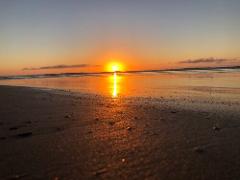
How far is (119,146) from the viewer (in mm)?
6297

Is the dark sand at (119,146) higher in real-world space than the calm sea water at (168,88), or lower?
higher

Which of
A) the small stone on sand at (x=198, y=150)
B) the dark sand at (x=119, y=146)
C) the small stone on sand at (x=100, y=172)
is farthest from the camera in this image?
the small stone on sand at (x=198, y=150)

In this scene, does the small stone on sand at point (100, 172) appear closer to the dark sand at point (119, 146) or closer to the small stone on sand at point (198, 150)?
the dark sand at point (119, 146)

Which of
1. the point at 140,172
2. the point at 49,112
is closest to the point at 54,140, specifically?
the point at 140,172

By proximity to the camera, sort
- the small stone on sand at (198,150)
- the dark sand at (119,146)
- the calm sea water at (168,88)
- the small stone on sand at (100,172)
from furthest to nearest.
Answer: the calm sea water at (168,88) < the small stone on sand at (198,150) < the dark sand at (119,146) < the small stone on sand at (100,172)

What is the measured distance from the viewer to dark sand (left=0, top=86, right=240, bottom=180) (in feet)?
16.0

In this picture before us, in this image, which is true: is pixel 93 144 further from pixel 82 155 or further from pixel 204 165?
pixel 204 165

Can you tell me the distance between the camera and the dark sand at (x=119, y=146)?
192 inches

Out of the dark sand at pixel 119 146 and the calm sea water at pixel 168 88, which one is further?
the calm sea water at pixel 168 88

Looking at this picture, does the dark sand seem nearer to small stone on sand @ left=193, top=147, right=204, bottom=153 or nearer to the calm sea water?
small stone on sand @ left=193, top=147, right=204, bottom=153

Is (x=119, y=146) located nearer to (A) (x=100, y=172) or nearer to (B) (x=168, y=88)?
(A) (x=100, y=172)

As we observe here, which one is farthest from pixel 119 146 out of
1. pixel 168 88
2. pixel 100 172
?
pixel 168 88

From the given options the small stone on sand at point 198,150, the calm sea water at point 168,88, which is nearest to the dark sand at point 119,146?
the small stone on sand at point 198,150

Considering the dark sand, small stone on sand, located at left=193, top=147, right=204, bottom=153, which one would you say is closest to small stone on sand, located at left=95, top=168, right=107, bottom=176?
the dark sand
